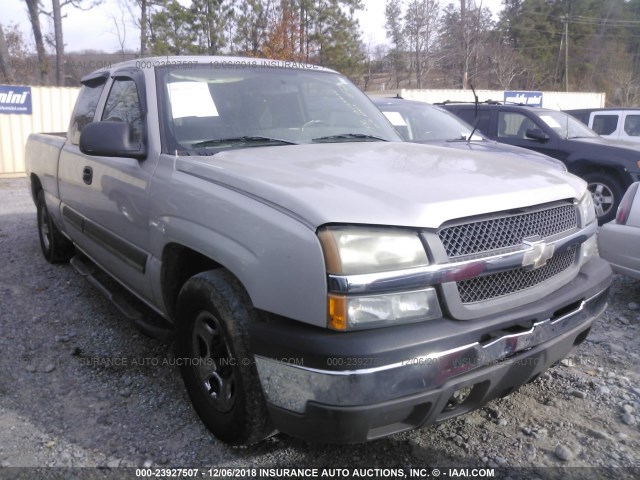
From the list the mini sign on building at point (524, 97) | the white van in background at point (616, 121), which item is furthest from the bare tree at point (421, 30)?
the white van in background at point (616, 121)

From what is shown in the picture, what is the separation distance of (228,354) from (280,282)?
0.57 m

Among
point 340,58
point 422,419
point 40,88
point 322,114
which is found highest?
point 340,58

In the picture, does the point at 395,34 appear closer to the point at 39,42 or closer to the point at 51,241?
the point at 39,42

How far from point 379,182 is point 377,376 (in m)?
0.84

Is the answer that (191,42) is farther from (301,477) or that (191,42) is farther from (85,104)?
(301,477)

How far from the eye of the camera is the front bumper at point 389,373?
1970 millimetres

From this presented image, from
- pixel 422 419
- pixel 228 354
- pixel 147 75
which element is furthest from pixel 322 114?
pixel 422 419

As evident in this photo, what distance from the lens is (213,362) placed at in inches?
104

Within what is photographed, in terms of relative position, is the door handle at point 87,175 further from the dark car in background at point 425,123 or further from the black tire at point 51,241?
the dark car in background at point 425,123

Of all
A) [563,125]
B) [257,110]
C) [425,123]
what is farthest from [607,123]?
[257,110]

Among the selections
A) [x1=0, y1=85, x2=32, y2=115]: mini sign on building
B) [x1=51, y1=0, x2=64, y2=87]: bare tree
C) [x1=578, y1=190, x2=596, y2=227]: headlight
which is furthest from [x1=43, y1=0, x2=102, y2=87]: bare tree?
[x1=578, y1=190, x2=596, y2=227]: headlight

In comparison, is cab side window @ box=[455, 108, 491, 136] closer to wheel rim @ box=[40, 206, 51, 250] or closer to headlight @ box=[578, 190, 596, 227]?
headlight @ box=[578, 190, 596, 227]

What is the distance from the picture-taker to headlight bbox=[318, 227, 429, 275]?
1.98 m

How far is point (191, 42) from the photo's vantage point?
25.2 m
